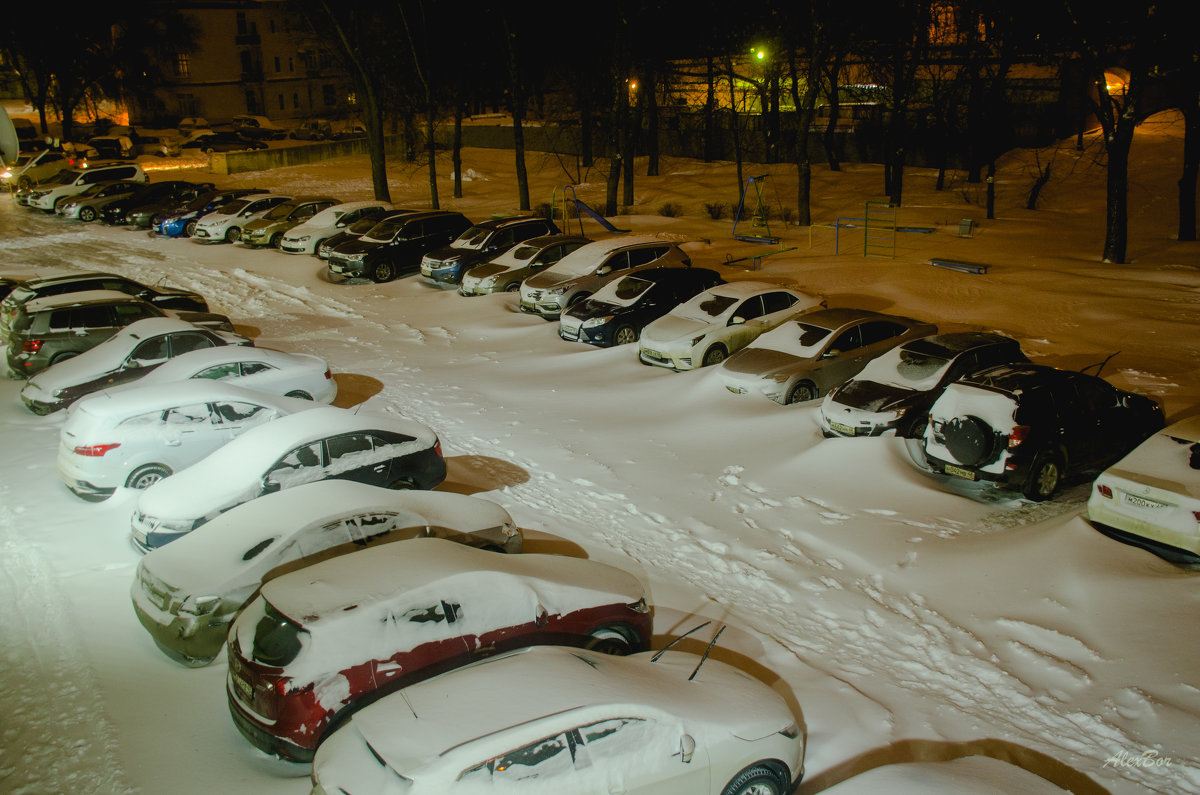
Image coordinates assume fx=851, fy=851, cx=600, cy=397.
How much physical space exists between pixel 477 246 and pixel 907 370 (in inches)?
520

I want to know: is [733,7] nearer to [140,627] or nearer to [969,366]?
[969,366]

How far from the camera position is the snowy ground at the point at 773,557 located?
6223 mm

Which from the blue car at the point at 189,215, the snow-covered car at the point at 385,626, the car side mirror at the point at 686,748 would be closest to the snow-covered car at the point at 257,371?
the snow-covered car at the point at 385,626

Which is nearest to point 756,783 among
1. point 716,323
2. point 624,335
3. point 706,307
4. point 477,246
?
point 716,323

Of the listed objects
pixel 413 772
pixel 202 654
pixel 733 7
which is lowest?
pixel 202 654

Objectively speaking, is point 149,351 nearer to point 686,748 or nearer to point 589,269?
point 589,269

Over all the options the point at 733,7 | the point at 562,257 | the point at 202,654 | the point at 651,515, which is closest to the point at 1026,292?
the point at 562,257

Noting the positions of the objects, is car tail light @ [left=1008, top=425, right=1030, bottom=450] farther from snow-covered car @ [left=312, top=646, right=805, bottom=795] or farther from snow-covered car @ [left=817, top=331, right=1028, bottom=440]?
snow-covered car @ [left=312, top=646, right=805, bottom=795]

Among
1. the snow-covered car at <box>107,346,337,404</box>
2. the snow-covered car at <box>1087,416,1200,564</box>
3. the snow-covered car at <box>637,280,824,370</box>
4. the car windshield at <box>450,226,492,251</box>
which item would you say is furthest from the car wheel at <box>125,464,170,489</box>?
the car windshield at <box>450,226,492,251</box>

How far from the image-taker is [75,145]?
47.8m

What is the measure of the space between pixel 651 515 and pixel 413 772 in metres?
5.64

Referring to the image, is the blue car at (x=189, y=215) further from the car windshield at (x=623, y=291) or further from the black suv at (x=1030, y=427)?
the black suv at (x=1030, y=427)

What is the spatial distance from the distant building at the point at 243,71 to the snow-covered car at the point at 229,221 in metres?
42.9

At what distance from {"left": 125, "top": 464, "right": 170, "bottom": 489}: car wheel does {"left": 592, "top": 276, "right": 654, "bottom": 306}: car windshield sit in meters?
9.16
